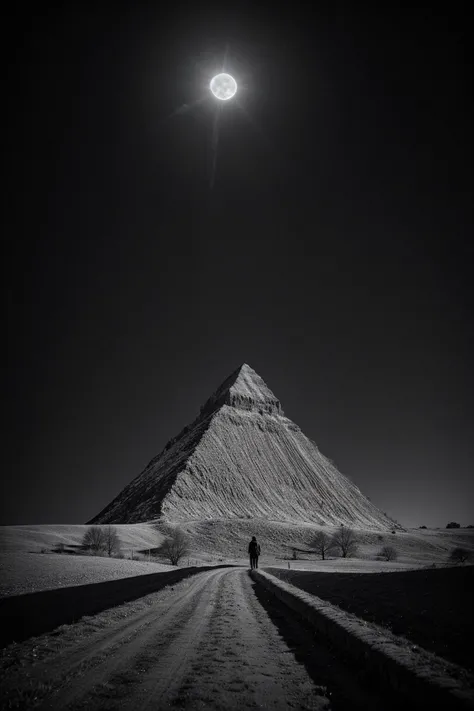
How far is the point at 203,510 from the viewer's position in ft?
258

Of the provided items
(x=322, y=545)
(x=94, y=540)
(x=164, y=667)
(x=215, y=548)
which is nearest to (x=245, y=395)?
(x=215, y=548)

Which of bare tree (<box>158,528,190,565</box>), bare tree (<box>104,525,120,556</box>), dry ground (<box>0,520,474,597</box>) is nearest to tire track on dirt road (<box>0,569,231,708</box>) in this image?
dry ground (<box>0,520,474,597</box>)

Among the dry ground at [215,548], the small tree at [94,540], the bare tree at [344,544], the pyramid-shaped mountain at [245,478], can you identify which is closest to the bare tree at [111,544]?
the small tree at [94,540]

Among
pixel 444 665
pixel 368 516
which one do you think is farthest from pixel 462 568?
pixel 368 516

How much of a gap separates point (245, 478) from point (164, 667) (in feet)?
307

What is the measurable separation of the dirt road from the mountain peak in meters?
113

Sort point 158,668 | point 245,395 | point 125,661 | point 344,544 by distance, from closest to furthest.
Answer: point 158,668 → point 125,661 → point 344,544 → point 245,395

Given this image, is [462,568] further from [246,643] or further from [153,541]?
[153,541]

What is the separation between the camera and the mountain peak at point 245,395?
121750 millimetres

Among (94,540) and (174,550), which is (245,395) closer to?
(94,540)

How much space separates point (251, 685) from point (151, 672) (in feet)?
3.93

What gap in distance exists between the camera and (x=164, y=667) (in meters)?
4.55

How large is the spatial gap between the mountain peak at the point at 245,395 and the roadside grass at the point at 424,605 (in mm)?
110815

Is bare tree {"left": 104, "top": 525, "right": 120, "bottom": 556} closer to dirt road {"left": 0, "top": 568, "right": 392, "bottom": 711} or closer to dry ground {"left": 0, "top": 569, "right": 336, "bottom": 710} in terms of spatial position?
dirt road {"left": 0, "top": 568, "right": 392, "bottom": 711}
